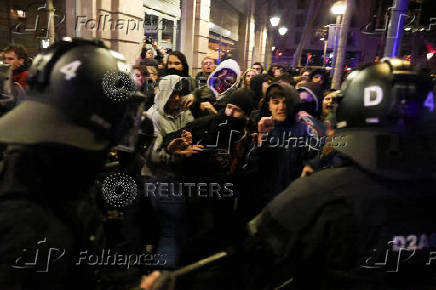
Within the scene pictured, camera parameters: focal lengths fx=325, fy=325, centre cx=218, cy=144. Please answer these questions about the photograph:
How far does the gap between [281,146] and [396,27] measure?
10.8 feet

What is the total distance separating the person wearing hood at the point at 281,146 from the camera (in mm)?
3084

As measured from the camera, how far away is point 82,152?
118cm

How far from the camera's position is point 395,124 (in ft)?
4.30

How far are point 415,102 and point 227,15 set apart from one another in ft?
53.4

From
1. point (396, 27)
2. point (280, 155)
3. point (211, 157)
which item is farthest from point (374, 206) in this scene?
point (396, 27)

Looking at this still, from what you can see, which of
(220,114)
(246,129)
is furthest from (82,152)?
(246,129)

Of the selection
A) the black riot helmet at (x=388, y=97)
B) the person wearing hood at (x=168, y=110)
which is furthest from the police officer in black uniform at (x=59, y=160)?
the person wearing hood at (x=168, y=110)

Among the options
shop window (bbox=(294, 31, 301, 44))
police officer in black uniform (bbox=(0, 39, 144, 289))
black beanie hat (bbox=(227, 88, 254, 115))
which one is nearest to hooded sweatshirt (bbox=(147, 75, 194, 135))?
black beanie hat (bbox=(227, 88, 254, 115))

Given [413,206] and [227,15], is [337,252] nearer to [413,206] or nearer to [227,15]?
[413,206]

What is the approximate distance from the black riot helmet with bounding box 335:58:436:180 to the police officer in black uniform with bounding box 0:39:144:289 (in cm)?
100

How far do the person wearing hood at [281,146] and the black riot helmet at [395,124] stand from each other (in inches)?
66.0

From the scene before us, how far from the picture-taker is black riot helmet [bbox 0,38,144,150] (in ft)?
3.70

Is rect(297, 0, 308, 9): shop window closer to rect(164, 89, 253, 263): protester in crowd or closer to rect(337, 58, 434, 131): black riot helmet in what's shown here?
rect(164, 89, 253, 263): protester in crowd

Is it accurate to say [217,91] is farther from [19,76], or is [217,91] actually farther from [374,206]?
[374,206]
